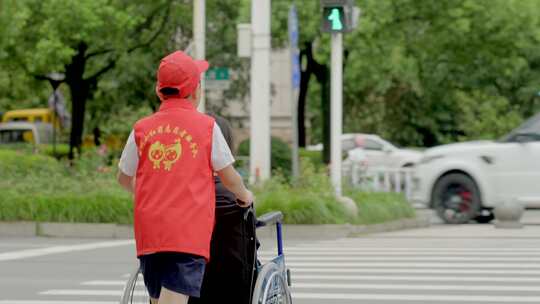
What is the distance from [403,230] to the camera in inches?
839

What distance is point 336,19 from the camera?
1838 cm

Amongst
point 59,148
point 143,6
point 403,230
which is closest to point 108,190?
point 403,230

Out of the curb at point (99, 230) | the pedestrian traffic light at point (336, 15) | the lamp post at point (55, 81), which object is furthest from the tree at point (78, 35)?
the pedestrian traffic light at point (336, 15)

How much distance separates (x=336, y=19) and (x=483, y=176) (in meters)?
4.49

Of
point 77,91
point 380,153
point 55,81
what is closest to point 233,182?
point 380,153

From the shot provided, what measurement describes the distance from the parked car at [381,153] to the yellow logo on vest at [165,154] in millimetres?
33455

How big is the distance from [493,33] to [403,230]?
16119 millimetres

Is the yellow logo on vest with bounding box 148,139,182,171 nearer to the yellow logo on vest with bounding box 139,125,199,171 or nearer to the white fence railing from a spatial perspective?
the yellow logo on vest with bounding box 139,125,199,171

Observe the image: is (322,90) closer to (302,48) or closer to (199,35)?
(302,48)

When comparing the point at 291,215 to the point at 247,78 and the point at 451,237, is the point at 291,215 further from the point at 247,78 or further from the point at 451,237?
the point at 247,78

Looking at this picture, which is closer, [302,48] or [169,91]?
[169,91]

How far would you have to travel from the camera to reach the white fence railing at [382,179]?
24708 millimetres

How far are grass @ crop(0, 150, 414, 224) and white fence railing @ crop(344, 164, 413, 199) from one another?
9.24 ft

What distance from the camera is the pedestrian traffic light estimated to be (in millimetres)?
18328
